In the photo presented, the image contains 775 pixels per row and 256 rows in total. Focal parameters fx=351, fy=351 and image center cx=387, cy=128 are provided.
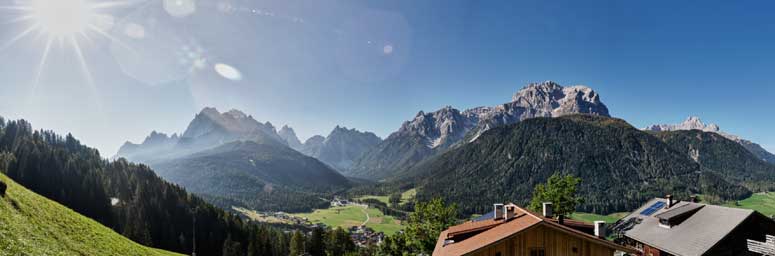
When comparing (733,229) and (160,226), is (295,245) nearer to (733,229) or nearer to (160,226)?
(160,226)

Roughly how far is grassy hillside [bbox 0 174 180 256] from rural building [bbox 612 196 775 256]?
51677 millimetres

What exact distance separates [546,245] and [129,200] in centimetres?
16102

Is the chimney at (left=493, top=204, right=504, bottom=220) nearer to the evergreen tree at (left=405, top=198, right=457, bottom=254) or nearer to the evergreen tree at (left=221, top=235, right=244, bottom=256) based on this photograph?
the evergreen tree at (left=405, top=198, right=457, bottom=254)

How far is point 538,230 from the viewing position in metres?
25.3

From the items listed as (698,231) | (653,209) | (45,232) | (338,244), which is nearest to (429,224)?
(698,231)

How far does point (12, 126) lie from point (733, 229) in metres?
233

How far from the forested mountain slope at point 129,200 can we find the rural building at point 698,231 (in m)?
111

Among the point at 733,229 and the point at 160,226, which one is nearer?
the point at 733,229

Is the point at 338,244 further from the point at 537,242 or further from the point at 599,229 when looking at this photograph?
the point at 537,242

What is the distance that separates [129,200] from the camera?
138250 millimetres

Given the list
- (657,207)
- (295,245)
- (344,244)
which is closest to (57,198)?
(295,245)

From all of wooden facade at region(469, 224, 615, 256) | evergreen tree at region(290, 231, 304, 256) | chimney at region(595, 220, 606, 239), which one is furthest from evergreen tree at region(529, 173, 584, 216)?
evergreen tree at region(290, 231, 304, 256)

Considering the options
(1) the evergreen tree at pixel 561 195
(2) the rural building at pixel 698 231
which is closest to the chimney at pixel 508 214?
(2) the rural building at pixel 698 231

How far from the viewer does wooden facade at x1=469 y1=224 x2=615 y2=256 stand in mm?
25047
